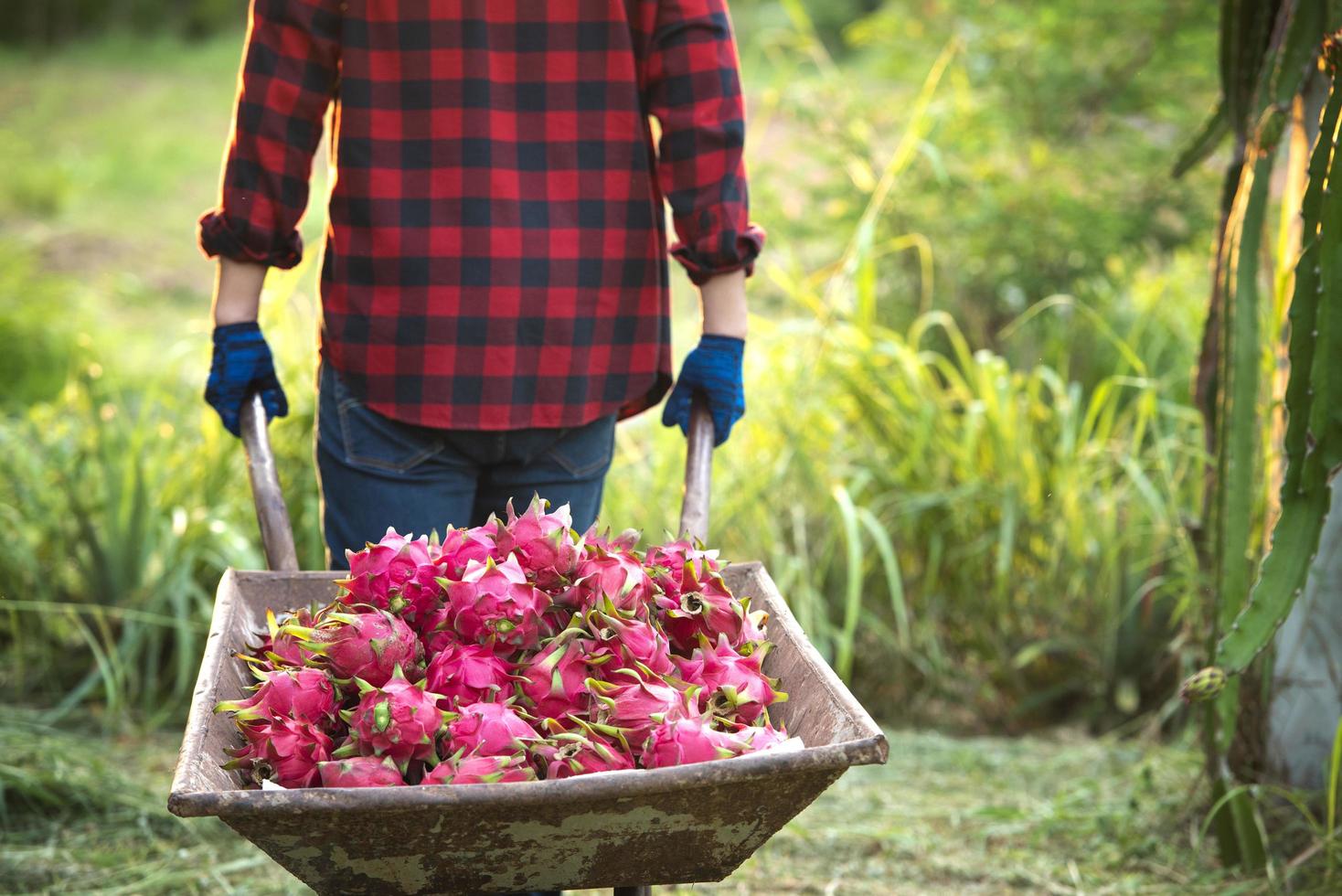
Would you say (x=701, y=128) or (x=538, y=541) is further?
(x=701, y=128)

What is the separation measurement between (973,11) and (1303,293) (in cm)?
253

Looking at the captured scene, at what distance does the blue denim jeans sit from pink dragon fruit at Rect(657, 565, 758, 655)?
479mm

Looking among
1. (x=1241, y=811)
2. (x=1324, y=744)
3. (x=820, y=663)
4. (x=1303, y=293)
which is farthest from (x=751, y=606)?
(x=1324, y=744)

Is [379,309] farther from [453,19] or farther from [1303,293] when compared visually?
[1303,293]

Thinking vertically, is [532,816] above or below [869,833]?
above

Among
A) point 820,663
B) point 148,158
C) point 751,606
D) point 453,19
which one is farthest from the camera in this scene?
point 148,158

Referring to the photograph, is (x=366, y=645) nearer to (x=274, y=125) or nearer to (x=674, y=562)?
(x=674, y=562)

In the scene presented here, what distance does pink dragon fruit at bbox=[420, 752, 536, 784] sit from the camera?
104 centimetres

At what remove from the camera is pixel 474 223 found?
1673 millimetres

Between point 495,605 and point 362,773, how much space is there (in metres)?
0.18

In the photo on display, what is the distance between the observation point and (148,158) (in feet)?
34.8

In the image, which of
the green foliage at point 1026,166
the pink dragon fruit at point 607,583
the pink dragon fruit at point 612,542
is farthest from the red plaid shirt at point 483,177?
the green foliage at point 1026,166

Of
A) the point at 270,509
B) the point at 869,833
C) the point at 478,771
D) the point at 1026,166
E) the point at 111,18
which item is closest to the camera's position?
the point at 478,771

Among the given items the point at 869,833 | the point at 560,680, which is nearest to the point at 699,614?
the point at 560,680
